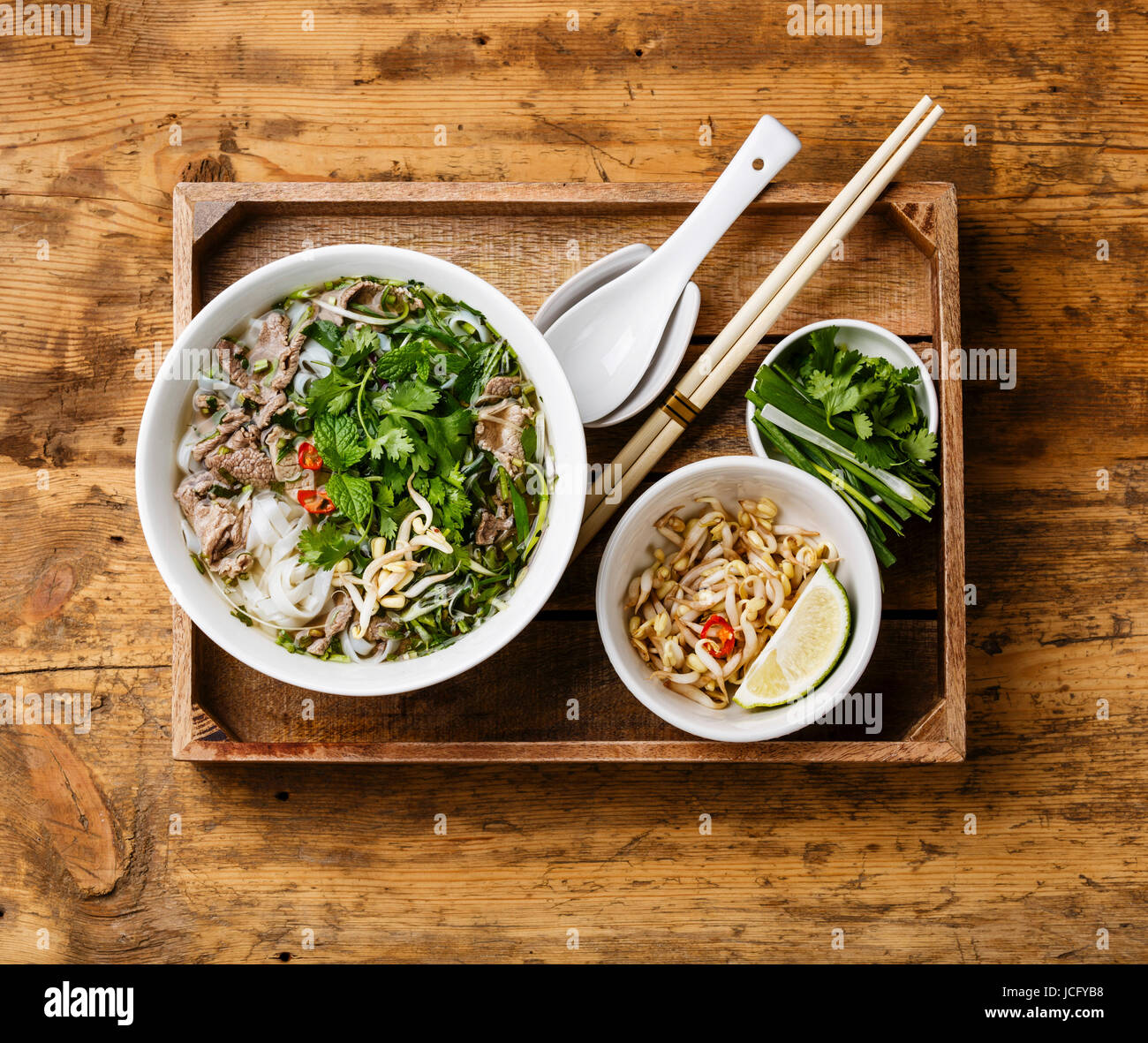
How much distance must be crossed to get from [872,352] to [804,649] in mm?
760

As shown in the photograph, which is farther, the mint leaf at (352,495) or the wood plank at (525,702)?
the wood plank at (525,702)

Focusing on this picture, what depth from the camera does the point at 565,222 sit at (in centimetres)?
220

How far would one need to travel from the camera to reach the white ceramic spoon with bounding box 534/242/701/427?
212 cm

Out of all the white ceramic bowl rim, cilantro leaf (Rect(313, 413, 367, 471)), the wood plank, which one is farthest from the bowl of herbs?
cilantro leaf (Rect(313, 413, 367, 471))

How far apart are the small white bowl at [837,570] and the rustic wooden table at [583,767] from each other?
1.43 feet

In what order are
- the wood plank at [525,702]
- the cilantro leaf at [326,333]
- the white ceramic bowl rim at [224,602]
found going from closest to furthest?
the white ceramic bowl rim at [224,602] < the cilantro leaf at [326,333] < the wood plank at [525,702]

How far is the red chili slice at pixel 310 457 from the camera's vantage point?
180 cm

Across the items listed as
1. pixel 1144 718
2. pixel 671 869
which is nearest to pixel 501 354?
pixel 671 869

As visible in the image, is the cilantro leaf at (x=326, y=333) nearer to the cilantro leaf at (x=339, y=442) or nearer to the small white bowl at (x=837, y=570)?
→ the cilantro leaf at (x=339, y=442)

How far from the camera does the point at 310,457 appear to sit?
5.91 ft

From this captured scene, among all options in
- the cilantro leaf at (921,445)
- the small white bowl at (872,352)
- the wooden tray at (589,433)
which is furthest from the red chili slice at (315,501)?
the cilantro leaf at (921,445)

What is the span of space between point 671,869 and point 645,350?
4.50ft

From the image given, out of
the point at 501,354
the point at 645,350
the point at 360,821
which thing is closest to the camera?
the point at 501,354

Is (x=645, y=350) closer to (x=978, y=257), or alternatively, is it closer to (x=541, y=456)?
(x=541, y=456)
